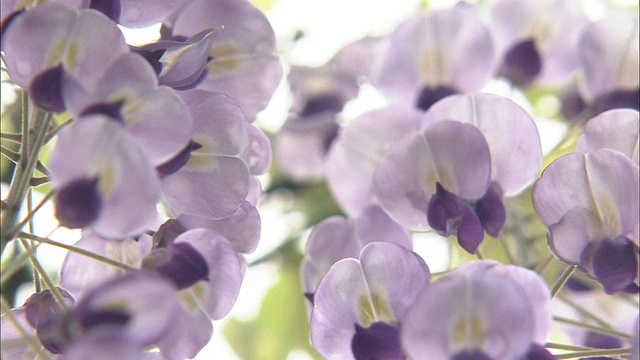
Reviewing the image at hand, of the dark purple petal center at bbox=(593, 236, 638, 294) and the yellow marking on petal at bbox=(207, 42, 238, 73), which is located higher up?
the yellow marking on petal at bbox=(207, 42, 238, 73)

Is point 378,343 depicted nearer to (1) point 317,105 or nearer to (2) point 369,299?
(2) point 369,299

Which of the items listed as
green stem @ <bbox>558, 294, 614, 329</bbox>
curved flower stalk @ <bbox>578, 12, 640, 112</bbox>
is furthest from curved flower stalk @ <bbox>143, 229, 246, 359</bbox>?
curved flower stalk @ <bbox>578, 12, 640, 112</bbox>

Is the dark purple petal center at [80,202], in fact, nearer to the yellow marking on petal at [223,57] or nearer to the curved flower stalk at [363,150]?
the yellow marking on petal at [223,57]

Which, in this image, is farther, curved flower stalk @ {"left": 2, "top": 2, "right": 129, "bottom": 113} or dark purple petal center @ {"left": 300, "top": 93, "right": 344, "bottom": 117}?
dark purple petal center @ {"left": 300, "top": 93, "right": 344, "bottom": 117}

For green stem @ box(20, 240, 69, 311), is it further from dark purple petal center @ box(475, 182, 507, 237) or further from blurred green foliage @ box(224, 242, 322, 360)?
blurred green foliage @ box(224, 242, 322, 360)

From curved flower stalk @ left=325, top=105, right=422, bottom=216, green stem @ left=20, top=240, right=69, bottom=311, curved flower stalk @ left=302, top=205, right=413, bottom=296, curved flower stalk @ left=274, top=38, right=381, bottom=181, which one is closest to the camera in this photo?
green stem @ left=20, top=240, right=69, bottom=311

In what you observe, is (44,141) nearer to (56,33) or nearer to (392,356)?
(56,33)

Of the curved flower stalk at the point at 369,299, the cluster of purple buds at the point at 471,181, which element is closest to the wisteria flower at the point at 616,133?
the cluster of purple buds at the point at 471,181

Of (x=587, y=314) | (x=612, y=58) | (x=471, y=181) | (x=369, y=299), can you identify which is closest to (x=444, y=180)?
(x=471, y=181)
